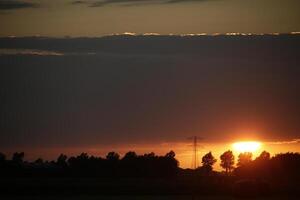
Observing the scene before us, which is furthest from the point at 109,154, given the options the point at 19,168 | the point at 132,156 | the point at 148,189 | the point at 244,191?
the point at 244,191

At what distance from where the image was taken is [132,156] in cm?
16662

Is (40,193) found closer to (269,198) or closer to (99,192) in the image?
(99,192)

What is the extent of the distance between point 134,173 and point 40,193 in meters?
76.9

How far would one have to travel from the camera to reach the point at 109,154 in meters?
176

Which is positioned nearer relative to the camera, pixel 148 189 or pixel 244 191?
pixel 244 191

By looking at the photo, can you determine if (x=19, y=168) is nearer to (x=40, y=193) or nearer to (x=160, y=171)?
(x=160, y=171)

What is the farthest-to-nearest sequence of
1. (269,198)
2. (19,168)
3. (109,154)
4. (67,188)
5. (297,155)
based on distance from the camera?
(109,154), (297,155), (19,168), (67,188), (269,198)

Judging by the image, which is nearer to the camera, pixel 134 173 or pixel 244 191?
pixel 244 191

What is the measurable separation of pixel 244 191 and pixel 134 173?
256 feet

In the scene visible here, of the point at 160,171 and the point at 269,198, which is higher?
the point at 160,171

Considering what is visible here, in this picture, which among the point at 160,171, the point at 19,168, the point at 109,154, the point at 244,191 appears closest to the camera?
the point at 244,191

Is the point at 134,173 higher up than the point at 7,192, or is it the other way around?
the point at 134,173

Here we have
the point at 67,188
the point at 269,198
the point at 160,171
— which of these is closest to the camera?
the point at 269,198

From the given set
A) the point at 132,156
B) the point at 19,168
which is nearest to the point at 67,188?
the point at 19,168
